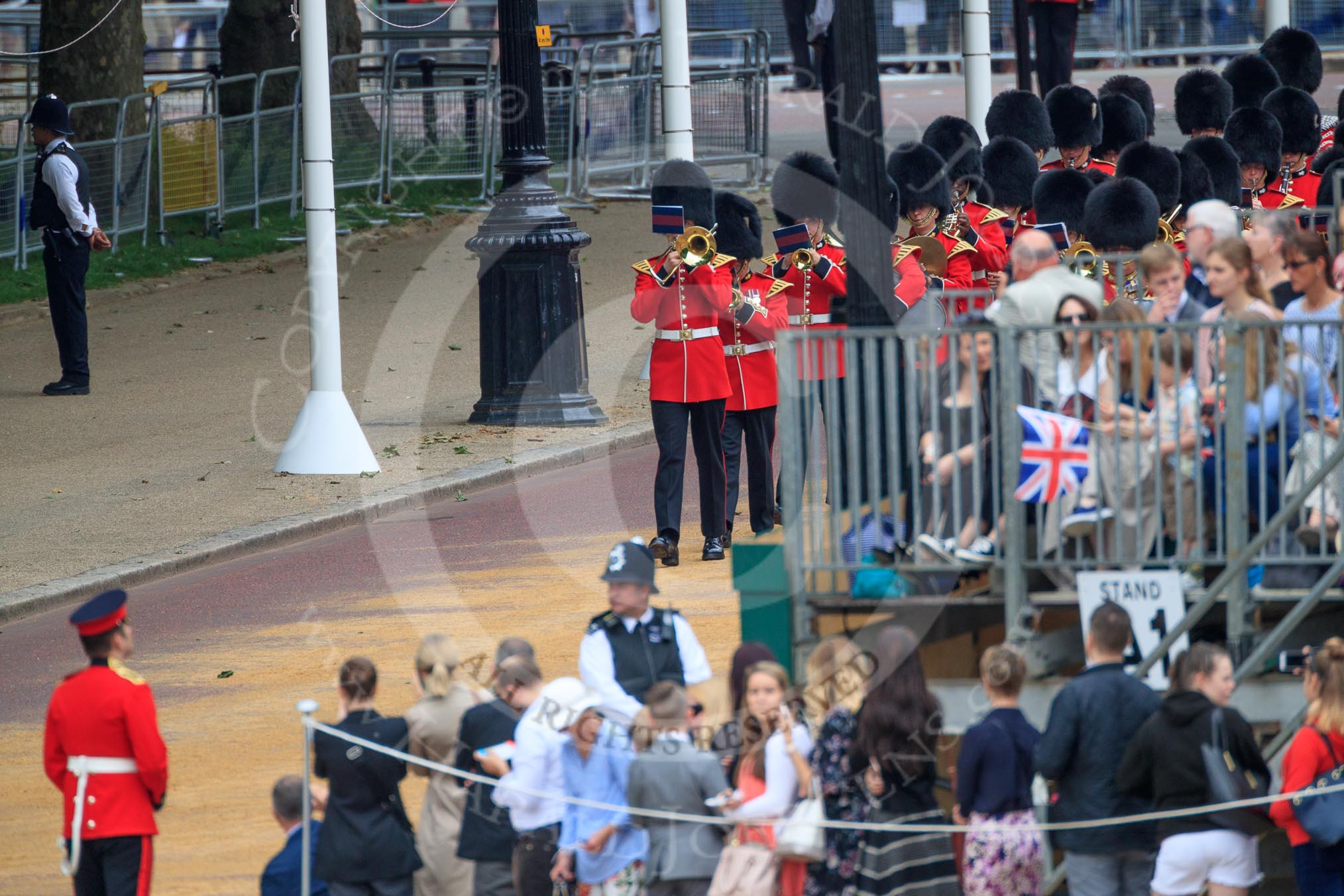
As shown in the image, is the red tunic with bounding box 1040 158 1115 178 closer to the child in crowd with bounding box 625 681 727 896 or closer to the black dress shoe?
the black dress shoe

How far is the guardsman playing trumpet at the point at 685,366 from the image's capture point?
34.9 ft

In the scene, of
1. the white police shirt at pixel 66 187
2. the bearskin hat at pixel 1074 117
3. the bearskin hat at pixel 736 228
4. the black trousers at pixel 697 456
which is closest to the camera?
the black trousers at pixel 697 456

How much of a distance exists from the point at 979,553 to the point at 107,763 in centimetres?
292

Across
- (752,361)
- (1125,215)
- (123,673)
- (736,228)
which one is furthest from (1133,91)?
(123,673)

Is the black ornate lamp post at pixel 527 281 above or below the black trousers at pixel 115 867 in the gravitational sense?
above

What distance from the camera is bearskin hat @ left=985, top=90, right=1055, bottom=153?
47.2 ft

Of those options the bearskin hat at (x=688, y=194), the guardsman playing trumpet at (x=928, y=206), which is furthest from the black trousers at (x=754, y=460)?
the guardsman playing trumpet at (x=928, y=206)

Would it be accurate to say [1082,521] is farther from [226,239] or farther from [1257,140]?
[226,239]

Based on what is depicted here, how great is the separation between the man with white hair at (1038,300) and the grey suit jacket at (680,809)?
5.63ft

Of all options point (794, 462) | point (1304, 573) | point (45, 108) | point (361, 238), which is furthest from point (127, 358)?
point (1304, 573)

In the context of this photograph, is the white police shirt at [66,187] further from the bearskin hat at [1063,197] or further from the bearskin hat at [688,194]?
the bearskin hat at [1063,197]

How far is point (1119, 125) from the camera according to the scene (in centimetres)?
1434

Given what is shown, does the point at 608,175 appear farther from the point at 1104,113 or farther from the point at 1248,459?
the point at 1248,459

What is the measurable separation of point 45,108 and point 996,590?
10.1 meters
